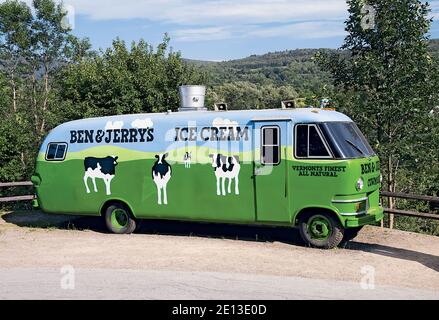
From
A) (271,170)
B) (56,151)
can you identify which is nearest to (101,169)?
(56,151)

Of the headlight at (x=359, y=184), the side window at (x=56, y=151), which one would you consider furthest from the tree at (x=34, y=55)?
the headlight at (x=359, y=184)

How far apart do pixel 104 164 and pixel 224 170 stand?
10.7 ft

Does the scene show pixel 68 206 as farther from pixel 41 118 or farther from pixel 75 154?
pixel 41 118

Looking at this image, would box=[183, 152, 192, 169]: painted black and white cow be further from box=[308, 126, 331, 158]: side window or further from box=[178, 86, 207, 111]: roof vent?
box=[308, 126, 331, 158]: side window

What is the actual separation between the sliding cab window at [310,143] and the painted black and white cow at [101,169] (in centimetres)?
467

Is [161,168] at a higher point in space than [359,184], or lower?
higher

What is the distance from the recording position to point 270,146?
11359mm

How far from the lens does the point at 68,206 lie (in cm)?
1377

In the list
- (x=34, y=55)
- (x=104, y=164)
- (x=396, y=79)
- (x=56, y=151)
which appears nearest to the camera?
(x=104, y=164)

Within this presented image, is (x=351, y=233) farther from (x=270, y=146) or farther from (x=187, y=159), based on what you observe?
(x=187, y=159)

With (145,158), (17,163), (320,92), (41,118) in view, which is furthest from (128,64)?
(41,118)

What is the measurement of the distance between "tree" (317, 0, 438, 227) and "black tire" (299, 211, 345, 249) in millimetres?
5066

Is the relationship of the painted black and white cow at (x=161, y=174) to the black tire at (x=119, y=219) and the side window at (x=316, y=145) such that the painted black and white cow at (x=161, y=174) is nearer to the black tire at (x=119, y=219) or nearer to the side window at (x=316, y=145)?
the black tire at (x=119, y=219)

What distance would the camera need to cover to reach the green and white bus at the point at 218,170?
10.9 metres
